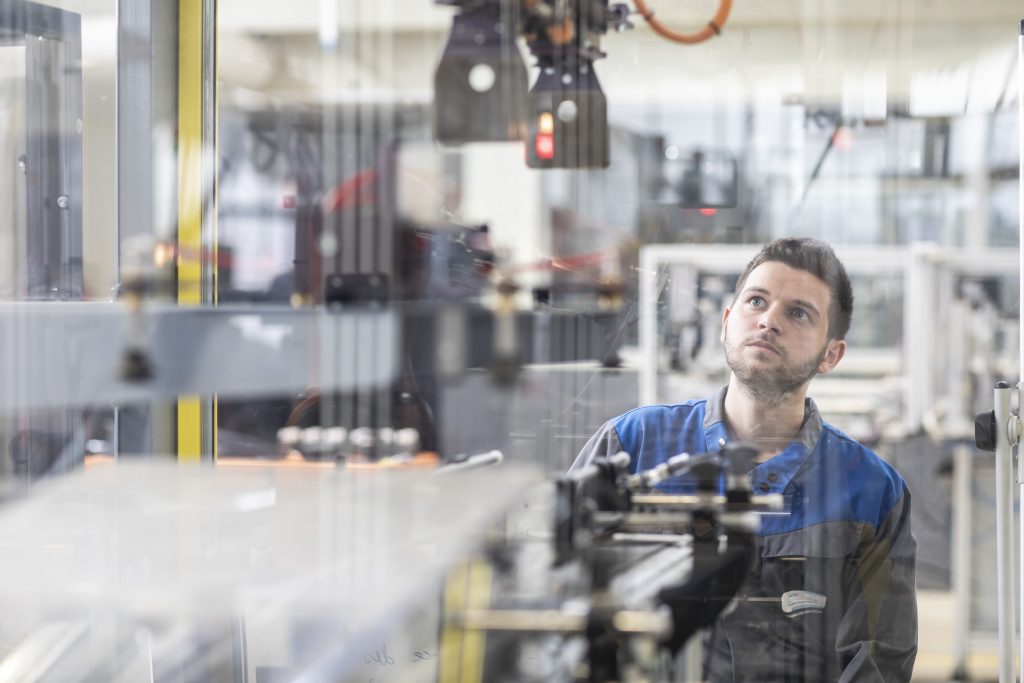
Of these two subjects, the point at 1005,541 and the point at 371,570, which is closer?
the point at 1005,541

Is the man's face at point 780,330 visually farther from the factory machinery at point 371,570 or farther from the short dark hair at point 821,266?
the factory machinery at point 371,570

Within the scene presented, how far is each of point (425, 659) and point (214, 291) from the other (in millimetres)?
708

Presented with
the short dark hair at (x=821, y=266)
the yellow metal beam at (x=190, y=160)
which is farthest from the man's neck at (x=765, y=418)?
the yellow metal beam at (x=190, y=160)

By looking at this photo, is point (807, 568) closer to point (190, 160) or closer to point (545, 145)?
point (545, 145)

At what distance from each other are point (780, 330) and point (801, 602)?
1.36 feet

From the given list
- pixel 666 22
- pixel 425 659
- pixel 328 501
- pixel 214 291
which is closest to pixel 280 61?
pixel 214 291

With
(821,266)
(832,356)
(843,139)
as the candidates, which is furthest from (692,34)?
(832,356)

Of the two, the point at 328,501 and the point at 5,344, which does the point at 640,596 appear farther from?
the point at 5,344

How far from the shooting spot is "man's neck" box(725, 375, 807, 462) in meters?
1.36

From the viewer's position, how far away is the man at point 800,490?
1352 mm

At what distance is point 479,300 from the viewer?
1351 millimetres

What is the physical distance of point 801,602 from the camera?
4.47 feet

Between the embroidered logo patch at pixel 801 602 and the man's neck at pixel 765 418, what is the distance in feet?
0.70

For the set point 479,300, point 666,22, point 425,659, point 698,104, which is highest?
point 666,22
